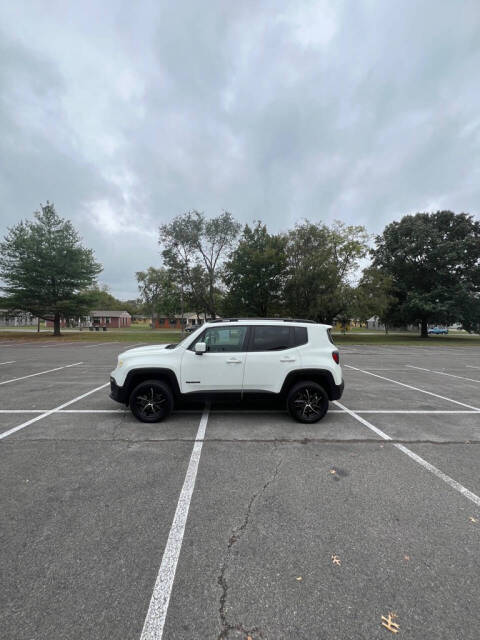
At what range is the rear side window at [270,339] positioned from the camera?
485cm

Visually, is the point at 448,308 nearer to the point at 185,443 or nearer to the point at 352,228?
the point at 352,228

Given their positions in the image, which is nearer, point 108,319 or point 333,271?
point 333,271

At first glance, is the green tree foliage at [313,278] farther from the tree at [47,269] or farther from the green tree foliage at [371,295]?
the tree at [47,269]

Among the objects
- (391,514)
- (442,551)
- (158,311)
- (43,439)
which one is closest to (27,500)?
(43,439)

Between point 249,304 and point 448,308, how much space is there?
24581 mm

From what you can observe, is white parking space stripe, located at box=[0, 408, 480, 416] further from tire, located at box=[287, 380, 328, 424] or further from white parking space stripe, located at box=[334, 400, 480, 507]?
white parking space stripe, located at box=[334, 400, 480, 507]

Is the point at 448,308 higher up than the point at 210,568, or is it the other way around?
the point at 448,308

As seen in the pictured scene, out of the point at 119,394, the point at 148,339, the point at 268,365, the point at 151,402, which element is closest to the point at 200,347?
the point at 268,365

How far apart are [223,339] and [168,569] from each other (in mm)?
3277

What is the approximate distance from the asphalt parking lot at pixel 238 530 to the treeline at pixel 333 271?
25.3 metres

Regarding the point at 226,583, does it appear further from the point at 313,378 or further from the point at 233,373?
the point at 313,378

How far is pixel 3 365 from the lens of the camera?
11.2 metres

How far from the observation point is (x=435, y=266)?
36094 millimetres

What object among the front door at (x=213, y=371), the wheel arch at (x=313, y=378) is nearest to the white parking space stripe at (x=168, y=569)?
the front door at (x=213, y=371)
